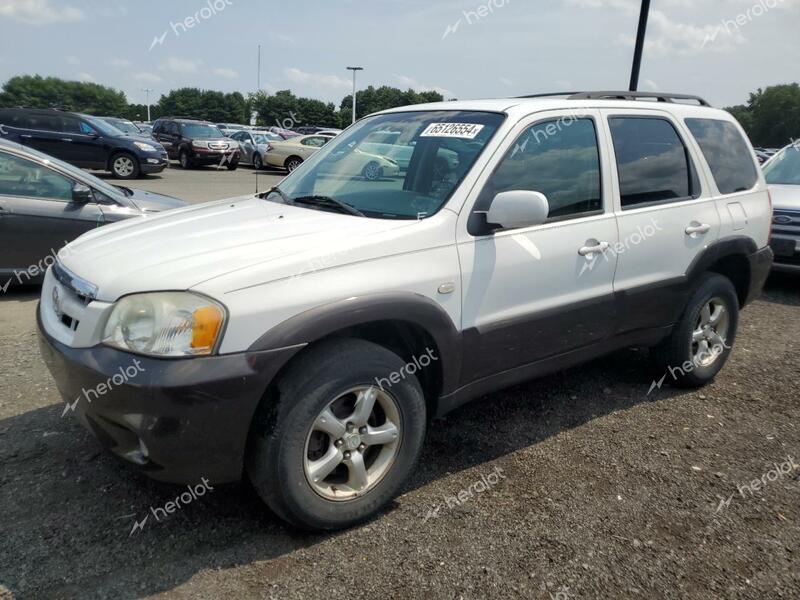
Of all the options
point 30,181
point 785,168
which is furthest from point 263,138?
point 785,168

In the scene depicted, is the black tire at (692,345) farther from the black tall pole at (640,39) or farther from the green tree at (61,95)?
the green tree at (61,95)

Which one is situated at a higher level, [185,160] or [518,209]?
[518,209]

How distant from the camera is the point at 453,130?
3.32 m

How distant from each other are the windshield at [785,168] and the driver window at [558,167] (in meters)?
5.80

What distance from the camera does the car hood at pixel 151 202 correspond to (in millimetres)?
6488

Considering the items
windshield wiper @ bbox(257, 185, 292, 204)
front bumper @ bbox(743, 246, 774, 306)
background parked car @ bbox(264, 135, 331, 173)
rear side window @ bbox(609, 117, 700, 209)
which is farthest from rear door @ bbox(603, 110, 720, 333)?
background parked car @ bbox(264, 135, 331, 173)

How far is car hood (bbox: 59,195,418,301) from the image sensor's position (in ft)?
7.93

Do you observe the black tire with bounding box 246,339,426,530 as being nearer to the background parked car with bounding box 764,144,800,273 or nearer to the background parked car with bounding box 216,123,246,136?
the background parked car with bounding box 764,144,800,273

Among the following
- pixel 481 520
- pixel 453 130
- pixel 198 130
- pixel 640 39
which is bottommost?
pixel 481 520

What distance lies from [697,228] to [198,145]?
20758 millimetres

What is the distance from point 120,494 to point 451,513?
61.1 inches

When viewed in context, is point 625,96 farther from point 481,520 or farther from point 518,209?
point 481,520

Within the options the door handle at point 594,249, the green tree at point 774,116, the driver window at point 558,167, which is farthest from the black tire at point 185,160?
the green tree at point 774,116

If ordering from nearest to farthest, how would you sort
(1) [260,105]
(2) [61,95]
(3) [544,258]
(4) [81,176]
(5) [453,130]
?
1. (3) [544,258]
2. (5) [453,130]
3. (4) [81,176]
4. (1) [260,105]
5. (2) [61,95]
